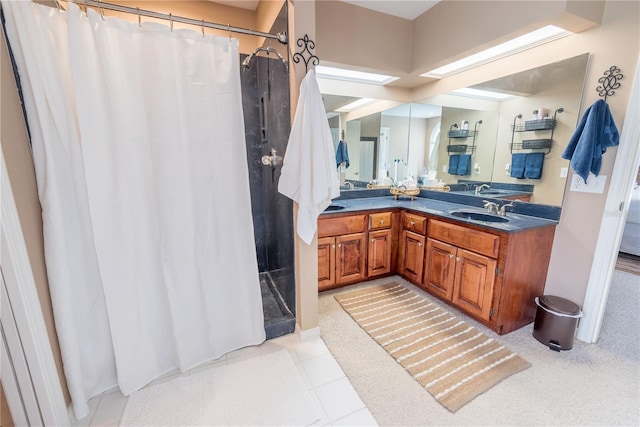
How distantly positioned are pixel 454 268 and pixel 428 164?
4.61 feet

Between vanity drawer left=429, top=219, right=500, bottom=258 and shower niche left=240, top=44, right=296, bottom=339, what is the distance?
1.34 meters

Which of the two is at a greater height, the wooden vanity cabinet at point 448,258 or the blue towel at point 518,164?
the blue towel at point 518,164

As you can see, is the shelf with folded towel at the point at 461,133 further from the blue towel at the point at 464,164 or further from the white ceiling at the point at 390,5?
the white ceiling at the point at 390,5

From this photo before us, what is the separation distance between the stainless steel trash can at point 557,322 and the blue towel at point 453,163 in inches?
57.9

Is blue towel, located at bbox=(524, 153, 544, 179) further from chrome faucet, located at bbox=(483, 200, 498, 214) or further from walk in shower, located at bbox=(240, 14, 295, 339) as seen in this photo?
walk in shower, located at bbox=(240, 14, 295, 339)

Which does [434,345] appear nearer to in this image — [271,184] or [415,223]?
[415,223]

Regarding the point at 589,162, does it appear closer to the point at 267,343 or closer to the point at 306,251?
the point at 306,251

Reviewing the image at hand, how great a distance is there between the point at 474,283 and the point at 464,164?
1.32 metres

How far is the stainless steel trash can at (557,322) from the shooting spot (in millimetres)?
1774

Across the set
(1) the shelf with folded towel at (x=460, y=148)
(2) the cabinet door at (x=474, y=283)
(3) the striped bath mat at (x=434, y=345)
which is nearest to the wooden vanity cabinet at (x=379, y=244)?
(3) the striped bath mat at (x=434, y=345)

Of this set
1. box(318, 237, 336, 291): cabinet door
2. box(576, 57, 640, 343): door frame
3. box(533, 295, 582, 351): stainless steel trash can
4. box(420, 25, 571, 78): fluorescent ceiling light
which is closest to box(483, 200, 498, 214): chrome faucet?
box(576, 57, 640, 343): door frame

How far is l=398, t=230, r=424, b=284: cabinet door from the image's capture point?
8.41 ft

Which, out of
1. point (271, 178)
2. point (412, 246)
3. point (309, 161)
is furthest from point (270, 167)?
point (412, 246)

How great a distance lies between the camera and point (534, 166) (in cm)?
216
